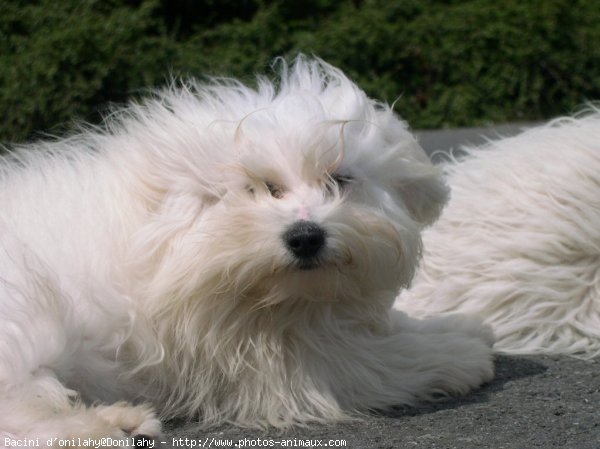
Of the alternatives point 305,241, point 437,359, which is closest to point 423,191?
point 437,359

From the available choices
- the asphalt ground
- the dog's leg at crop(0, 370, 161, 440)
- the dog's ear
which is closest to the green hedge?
the dog's ear

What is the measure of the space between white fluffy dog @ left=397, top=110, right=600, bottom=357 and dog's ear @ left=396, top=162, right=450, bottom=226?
88cm

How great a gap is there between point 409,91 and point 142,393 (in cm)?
953

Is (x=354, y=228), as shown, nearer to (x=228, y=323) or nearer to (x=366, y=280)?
(x=366, y=280)

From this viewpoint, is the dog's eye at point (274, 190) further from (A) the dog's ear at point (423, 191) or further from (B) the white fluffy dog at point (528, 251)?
(B) the white fluffy dog at point (528, 251)

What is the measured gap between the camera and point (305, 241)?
3.32 metres

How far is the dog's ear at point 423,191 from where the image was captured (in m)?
3.84

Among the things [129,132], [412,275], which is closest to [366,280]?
[412,275]

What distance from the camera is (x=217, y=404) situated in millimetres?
3686

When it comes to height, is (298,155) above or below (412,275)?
above

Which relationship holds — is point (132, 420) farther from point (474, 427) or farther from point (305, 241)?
point (474, 427)

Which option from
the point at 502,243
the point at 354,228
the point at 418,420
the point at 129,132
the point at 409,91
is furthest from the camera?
the point at 409,91

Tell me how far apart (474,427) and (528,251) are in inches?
54.6

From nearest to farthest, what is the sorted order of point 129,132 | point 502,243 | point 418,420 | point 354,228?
point 354,228
point 418,420
point 129,132
point 502,243
